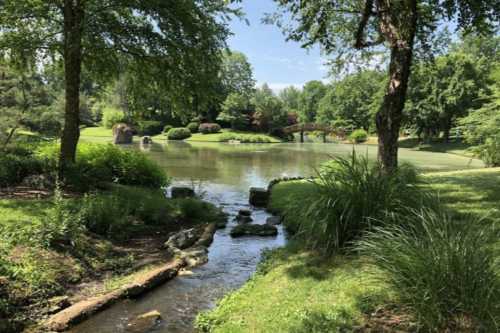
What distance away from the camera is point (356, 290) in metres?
4.23

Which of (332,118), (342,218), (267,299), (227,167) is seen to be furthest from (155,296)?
(332,118)

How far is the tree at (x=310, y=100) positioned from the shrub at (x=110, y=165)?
3438 inches

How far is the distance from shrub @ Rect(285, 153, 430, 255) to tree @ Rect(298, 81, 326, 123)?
9326cm

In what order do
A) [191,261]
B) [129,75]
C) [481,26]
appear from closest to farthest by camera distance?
[191,261], [481,26], [129,75]

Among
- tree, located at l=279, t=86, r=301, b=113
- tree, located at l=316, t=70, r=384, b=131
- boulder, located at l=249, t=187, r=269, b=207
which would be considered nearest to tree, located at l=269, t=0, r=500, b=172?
boulder, located at l=249, t=187, r=269, b=207

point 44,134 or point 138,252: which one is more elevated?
Result: point 44,134

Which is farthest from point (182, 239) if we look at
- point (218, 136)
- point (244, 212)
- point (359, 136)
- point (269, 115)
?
point (269, 115)

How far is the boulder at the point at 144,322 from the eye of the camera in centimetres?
464

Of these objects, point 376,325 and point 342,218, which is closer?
point 376,325

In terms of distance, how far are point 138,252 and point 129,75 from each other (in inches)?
257

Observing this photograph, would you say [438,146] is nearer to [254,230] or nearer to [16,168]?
[254,230]

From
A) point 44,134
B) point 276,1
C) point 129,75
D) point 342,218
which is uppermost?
point 276,1

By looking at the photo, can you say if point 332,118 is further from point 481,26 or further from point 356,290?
point 356,290

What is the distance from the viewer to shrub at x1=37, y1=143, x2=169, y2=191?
10.5 meters
